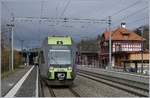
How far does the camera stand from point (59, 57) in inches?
894

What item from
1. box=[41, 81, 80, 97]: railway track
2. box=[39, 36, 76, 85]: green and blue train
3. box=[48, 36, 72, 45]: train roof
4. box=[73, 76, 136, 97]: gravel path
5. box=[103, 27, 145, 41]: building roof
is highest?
box=[103, 27, 145, 41]: building roof

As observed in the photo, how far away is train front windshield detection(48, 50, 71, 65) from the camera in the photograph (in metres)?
22.6

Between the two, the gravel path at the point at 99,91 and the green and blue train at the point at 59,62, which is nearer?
the gravel path at the point at 99,91

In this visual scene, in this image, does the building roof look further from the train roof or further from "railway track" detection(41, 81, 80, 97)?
"railway track" detection(41, 81, 80, 97)

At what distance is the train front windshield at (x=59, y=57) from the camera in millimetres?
22594

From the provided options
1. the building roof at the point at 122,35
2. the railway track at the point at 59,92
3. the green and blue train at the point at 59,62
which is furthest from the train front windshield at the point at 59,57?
the building roof at the point at 122,35

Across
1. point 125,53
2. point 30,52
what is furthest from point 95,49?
point 125,53

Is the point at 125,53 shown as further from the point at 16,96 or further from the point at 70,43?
the point at 16,96

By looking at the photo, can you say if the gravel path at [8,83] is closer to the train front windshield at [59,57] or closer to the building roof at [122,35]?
the train front windshield at [59,57]

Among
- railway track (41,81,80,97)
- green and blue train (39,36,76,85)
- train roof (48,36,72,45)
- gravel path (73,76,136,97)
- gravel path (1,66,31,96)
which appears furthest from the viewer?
train roof (48,36,72,45)

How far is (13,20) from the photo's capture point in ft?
157

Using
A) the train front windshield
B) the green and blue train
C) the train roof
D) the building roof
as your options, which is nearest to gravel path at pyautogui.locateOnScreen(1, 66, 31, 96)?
the green and blue train

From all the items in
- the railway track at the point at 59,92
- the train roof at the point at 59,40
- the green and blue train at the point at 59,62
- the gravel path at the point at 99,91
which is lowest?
the railway track at the point at 59,92

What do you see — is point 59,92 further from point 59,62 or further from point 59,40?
point 59,40
